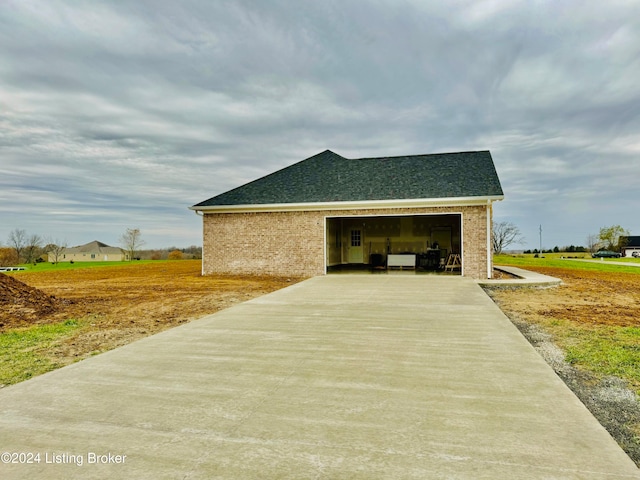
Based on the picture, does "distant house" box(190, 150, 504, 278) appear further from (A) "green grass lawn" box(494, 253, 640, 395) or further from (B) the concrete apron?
(B) the concrete apron

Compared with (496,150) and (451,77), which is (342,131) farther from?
(496,150)

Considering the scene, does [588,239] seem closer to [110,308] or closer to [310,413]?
[110,308]

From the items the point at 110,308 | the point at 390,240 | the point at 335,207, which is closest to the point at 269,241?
the point at 335,207

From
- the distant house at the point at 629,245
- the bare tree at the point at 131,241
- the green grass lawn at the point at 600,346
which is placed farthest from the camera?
the distant house at the point at 629,245

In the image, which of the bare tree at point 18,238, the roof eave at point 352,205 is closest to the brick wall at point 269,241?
the roof eave at point 352,205

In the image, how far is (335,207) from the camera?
15102mm

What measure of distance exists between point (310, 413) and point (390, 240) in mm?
18143

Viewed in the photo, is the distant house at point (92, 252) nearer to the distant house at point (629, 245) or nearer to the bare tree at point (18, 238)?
the bare tree at point (18, 238)

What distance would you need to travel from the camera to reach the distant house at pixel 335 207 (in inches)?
544

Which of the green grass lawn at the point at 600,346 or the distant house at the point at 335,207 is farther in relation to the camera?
the distant house at the point at 335,207

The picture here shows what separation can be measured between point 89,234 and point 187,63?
1021 inches

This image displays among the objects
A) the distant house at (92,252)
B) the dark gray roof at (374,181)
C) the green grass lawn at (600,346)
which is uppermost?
the dark gray roof at (374,181)

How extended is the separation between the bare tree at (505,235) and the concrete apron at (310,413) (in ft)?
159

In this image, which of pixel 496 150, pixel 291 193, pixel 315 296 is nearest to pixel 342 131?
pixel 291 193
